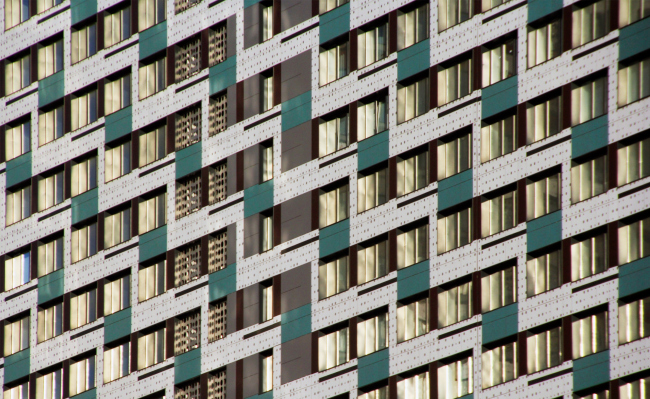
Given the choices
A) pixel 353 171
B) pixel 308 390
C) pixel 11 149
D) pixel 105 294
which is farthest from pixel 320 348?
pixel 11 149

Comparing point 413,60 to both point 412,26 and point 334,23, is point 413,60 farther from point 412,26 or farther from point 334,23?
point 334,23

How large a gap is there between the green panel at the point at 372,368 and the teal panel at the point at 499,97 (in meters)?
11.8

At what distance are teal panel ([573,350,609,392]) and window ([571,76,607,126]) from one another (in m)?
10.4

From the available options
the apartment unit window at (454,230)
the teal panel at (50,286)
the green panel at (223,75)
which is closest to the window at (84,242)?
the teal panel at (50,286)

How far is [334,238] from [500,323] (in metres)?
10.4

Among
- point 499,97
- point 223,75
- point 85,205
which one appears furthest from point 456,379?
point 85,205

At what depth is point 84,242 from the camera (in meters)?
104

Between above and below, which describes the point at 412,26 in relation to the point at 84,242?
above

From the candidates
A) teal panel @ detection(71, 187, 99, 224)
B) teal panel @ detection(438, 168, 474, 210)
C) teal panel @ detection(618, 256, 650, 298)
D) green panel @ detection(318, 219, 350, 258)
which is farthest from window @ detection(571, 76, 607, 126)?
teal panel @ detection(71, 187, 99, 224)

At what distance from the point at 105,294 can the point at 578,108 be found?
28315mm

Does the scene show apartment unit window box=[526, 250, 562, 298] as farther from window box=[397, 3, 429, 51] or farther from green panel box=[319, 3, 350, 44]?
green panel box=[319, 3, 350, 44]

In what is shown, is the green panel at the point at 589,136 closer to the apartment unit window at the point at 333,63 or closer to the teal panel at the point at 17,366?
the apartment unit window at the point at 333,63

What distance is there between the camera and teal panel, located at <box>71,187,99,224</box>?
340 feet

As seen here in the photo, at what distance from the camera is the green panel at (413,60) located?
302 ft
